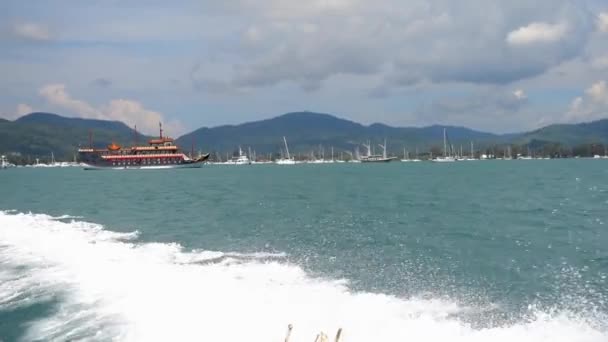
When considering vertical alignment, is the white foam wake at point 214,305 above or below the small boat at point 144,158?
below

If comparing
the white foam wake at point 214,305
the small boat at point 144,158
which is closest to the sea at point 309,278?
the white foam wake at point 214,305

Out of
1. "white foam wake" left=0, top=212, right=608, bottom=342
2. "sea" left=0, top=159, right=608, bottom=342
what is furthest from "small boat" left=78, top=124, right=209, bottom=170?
"white foam wake" left=0, top=212, right=608, bottom=342

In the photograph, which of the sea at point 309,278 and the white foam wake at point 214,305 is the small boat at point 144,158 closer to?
the sea at point 309,278

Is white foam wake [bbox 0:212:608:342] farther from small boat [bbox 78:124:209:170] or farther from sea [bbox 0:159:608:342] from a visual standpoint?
small boat [bbox 78:124:209:170]

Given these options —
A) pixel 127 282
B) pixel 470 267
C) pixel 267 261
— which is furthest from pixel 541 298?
pixel 127 282

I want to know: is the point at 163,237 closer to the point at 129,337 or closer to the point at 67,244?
the point at 67,244

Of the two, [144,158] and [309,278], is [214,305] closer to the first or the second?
[309,278]

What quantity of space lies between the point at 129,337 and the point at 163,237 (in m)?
19.7

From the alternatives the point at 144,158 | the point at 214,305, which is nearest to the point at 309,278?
the point at 214,305

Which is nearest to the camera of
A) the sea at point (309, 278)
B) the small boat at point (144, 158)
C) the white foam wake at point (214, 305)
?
the white foam wake at point (214, 305)

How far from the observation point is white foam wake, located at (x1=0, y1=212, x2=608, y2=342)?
1464 cm

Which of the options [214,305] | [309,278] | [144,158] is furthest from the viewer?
[144,158]

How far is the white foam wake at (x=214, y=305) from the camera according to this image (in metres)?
14.6

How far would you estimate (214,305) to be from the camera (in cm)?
1706
